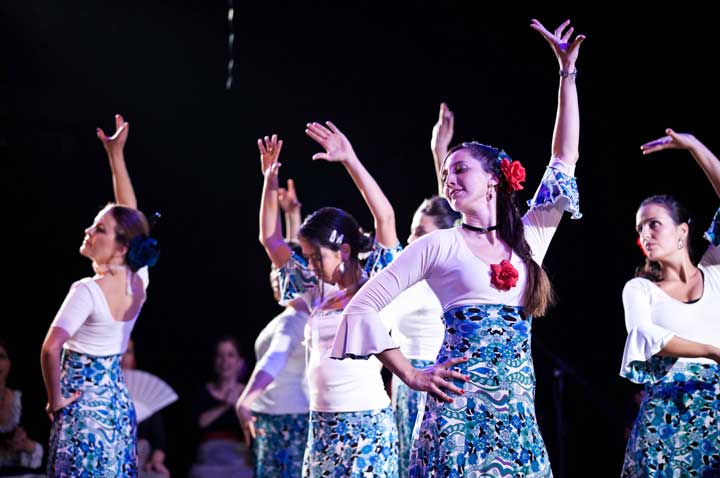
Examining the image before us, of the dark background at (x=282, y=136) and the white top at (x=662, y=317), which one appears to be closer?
the white top at (x=662, y=317)

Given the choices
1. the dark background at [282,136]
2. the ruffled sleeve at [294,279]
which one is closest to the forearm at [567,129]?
the ruffled sleeve at [294,279]

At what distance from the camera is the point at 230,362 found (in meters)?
5.21

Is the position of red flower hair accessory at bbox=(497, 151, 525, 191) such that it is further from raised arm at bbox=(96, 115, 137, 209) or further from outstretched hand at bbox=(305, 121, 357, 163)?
raised arm at bbox=(96, 115, 137, 209)

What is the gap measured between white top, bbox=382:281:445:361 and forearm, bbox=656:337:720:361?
0.93m

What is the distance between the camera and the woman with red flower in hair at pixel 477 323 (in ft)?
6.63

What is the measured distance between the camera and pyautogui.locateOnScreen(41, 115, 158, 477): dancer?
3.24 meters

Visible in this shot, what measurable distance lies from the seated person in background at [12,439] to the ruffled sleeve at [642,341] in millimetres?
3734

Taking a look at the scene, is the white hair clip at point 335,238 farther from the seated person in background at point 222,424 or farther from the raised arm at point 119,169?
the seated person in background at point 222,424

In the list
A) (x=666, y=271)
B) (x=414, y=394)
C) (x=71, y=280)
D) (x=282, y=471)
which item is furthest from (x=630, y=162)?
(x=71, y=280)

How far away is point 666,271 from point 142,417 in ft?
11.1

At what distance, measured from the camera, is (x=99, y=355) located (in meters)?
3.37

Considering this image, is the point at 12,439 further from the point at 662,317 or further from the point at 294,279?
the point at 662,317

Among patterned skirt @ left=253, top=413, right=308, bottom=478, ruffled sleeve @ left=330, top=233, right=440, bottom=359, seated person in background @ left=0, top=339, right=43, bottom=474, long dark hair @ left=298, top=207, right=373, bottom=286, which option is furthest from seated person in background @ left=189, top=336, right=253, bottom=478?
ruffled sleeve @ left=330, top=233, right=440, bottom=359

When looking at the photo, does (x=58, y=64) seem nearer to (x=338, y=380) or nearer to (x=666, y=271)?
(x=338, y=380)
